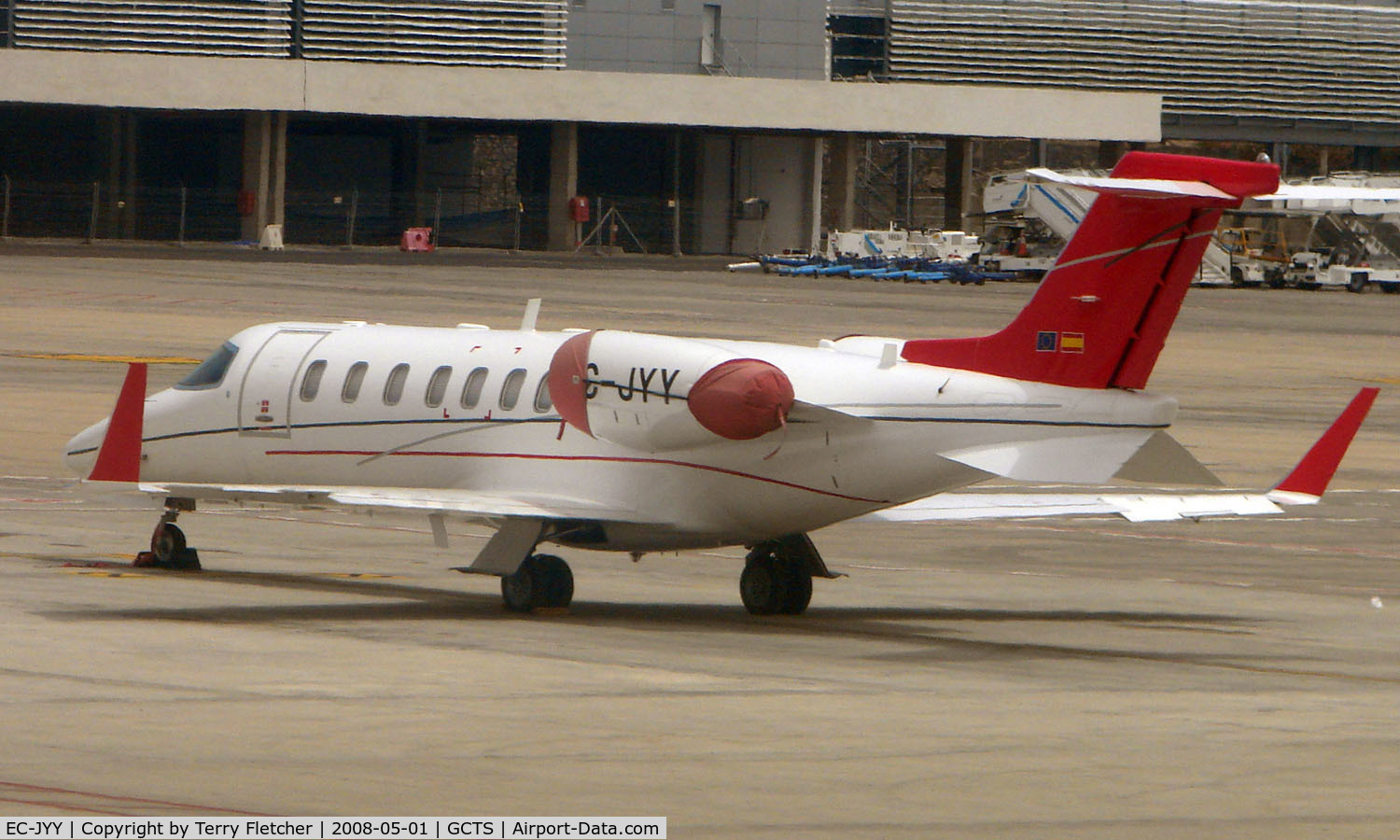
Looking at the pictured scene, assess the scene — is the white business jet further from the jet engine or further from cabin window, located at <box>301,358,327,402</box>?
cabin window, located at <box>301,358,327,402</box>

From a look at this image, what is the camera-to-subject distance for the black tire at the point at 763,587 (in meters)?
21.1

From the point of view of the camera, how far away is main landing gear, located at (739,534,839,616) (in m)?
21.1

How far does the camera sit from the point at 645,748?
43.7 feet

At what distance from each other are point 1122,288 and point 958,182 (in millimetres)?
99436

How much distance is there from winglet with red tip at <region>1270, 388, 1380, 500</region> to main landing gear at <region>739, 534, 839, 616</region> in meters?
4.38

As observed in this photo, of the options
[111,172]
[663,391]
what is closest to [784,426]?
[663,391]

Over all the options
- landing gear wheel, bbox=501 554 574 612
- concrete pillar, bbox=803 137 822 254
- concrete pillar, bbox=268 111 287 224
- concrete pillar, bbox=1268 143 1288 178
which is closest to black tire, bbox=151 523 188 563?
landing gear wheel, bbox=501 554 574 612

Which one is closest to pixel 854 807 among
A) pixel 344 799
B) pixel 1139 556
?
pixel 344 799

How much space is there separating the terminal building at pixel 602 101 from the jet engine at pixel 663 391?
80.5 metres

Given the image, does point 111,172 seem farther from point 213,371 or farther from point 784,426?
point 784,426

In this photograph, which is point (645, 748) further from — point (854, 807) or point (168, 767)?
point (168, 767)

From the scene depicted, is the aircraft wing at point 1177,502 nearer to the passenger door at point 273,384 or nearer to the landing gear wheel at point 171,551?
the passenger door at point 273,384
